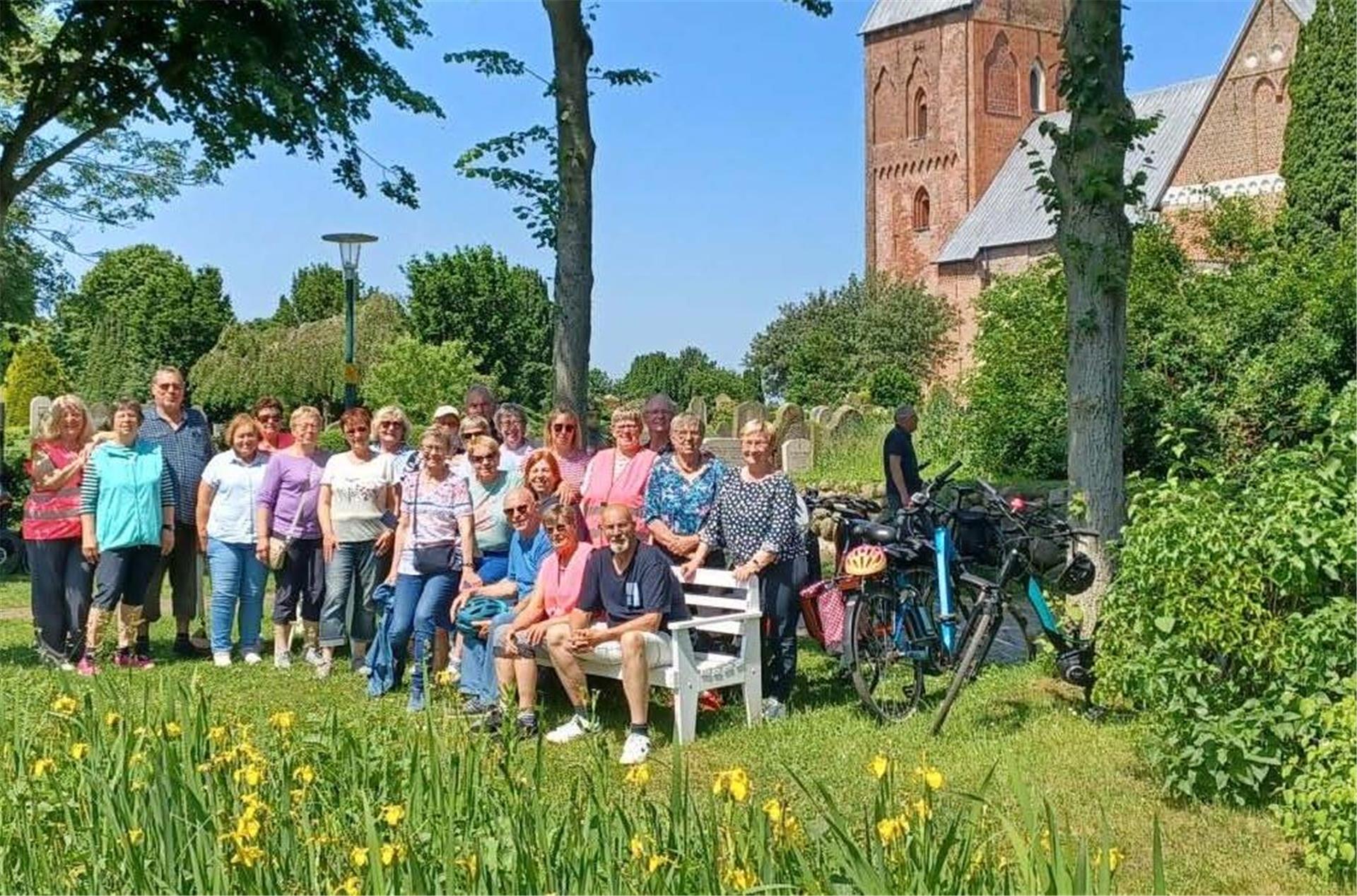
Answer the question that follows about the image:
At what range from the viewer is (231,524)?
9.54m

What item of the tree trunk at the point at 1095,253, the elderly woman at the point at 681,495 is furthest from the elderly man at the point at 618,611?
the tree trunk at the point at 1095,253

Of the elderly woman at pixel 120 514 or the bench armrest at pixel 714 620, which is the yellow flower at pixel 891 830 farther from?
the elderly woman at pixel 120 514

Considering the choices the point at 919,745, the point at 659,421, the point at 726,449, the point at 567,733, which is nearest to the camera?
the point at 919,745

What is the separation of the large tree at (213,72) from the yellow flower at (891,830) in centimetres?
1181

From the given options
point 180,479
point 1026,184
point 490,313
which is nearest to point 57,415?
point 180,479

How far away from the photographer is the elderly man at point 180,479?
31.8 feet

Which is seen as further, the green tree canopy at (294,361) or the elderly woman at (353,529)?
the green tree canopy at (294,361)

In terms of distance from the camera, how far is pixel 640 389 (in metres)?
65.2

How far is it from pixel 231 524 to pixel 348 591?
3.21 feet

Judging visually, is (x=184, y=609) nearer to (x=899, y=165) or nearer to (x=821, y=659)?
(x=821, y=659)

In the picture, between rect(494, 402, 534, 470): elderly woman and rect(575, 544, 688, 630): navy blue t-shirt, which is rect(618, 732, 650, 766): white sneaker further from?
rect(494, 402, 534, 470): elderly woman

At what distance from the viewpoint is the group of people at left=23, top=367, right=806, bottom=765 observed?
7.20 meters

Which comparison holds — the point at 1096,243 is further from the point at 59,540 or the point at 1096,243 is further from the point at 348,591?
the point at 59,540

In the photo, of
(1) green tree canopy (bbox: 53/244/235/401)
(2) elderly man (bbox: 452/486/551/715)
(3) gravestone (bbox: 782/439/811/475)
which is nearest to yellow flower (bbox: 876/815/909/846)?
(2) elderly man (bbox: 452/486/551/715)
